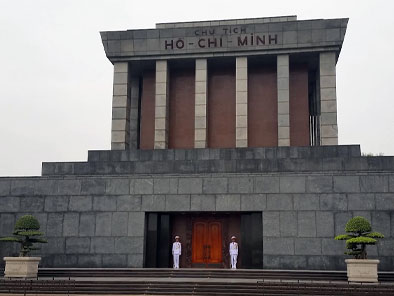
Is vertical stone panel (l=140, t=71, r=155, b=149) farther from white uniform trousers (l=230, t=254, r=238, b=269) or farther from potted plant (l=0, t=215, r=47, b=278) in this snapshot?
potted plant (l=0, t=215, r=47, b=278)

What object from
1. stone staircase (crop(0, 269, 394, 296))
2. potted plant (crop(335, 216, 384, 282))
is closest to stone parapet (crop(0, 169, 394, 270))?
stone staircase (crop(0, 269, 394, 296))

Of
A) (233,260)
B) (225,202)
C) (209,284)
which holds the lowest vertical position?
(209,284)

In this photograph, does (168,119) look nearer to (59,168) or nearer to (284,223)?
(59,168)

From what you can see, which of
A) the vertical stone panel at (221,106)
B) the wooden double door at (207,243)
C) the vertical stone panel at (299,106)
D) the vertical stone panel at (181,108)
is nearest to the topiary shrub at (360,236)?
the wooden double door at (207,243)

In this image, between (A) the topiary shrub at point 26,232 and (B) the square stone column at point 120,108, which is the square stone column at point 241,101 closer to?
(B) the square stone column at point 120,108

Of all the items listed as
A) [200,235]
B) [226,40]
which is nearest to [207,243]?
[200,235]

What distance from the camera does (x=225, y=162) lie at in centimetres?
2698

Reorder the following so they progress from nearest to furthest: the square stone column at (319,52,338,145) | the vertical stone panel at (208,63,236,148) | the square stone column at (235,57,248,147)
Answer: the square stone column at (319,52,338,145) → the square stone column at (235,57,248,147) → the vertical stone panel at (208,63,236,148)

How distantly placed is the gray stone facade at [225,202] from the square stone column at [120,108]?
5896mm

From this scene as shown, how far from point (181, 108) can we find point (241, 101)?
4.27 metres

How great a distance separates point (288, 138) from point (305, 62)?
5883 mm

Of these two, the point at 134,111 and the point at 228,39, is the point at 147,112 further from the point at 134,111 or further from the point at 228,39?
Answer: the point at 228,39

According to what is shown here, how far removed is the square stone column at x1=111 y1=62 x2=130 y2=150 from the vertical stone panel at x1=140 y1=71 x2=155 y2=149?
1082 mm

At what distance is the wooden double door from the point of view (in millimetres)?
26672
